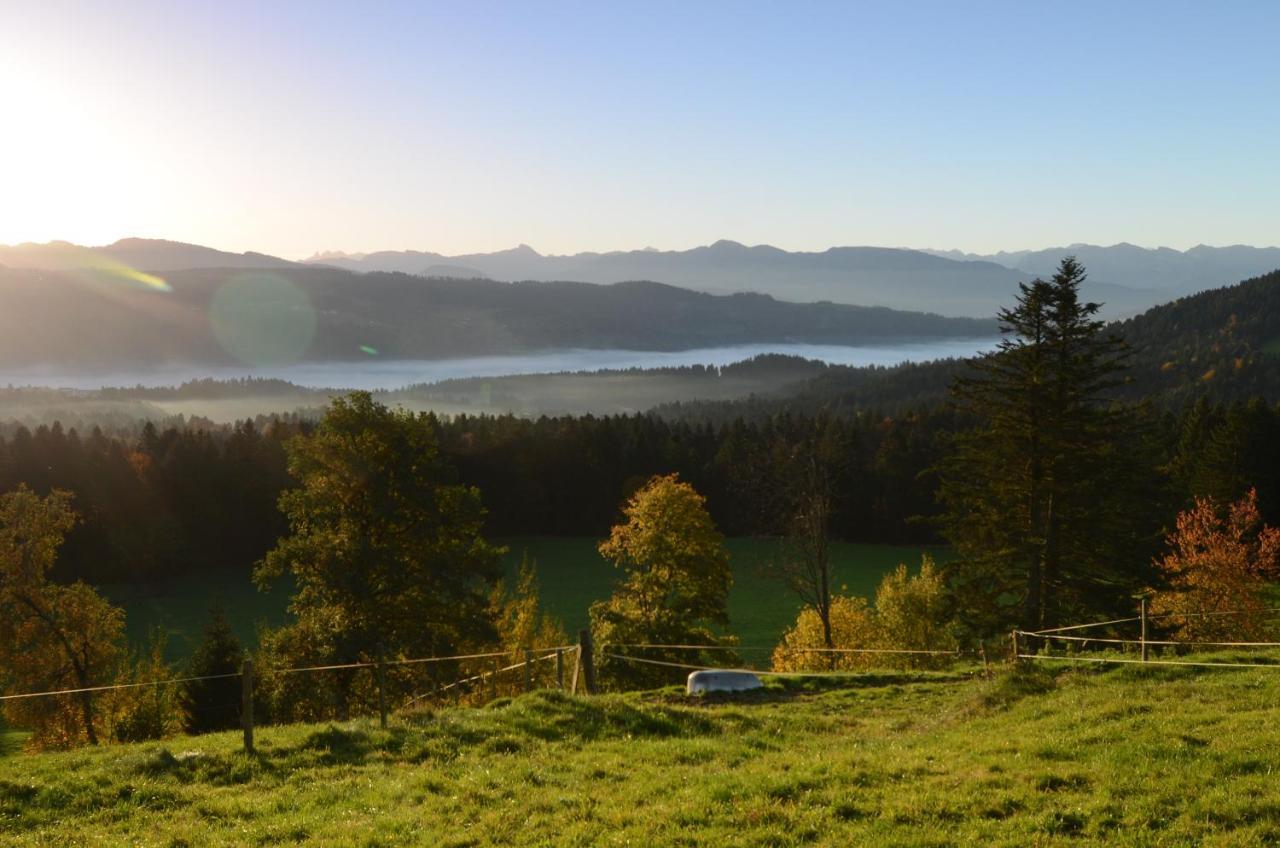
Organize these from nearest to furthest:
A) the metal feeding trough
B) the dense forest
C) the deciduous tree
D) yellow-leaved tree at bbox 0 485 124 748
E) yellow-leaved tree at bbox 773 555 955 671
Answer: the metal feeding trough, the deciduous tree, yellow-leaved tree at bbox 0 485 124 748, yellow-leaved tree at bbox 773 555 955 671, the dense forest

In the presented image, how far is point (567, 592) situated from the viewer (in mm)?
77375

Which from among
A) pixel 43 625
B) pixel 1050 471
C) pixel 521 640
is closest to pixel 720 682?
pixel 1050 471

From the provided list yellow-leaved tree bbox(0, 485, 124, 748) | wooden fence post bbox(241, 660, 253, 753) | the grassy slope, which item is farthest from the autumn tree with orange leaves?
yellow-leaved tree bbox(0, 485, 124, 748)

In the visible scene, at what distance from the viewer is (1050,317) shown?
99.3ft

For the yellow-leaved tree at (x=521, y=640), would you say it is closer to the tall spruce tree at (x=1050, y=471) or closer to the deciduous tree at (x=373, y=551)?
the deciduous tree at (x=373, y=551)

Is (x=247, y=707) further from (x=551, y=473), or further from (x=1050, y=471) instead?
(x=551, y=473)

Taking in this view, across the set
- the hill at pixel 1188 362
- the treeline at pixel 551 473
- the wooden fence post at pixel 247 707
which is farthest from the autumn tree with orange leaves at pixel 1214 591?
the hill at pixel 1188 362

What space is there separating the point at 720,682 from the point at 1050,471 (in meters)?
16.1

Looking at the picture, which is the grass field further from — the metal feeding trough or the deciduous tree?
the metal feeding trough

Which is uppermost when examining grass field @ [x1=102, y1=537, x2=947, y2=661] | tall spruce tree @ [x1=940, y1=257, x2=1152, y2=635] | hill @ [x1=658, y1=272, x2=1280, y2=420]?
hill @ [x1=658, y1=272, x2=1280, y2=420]

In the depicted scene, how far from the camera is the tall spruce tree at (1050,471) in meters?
30.1

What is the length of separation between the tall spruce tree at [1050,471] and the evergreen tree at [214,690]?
3016cm

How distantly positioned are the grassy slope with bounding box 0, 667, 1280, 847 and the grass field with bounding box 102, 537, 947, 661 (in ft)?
146

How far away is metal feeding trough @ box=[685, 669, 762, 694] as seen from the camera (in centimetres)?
2136
